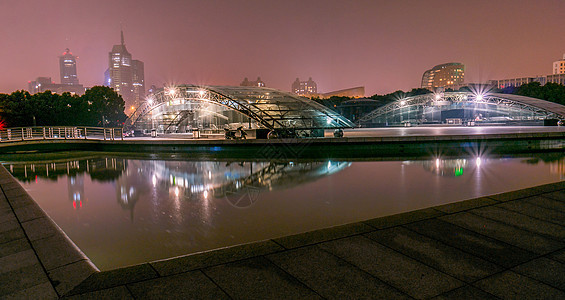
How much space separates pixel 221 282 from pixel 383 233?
91.2 inches

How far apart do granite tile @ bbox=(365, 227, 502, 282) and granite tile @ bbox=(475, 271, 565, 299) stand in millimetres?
104

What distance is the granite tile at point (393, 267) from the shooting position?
10.7ft

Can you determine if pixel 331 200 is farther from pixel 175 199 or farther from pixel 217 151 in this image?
pixel 217 151

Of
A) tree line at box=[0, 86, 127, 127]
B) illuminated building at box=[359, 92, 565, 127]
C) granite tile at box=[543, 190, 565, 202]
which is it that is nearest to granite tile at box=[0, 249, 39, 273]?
granite tile at box=[543, 190, 565, 202]

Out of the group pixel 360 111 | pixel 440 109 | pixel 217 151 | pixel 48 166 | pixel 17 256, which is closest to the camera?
pixel 17 256

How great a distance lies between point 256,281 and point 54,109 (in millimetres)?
70864

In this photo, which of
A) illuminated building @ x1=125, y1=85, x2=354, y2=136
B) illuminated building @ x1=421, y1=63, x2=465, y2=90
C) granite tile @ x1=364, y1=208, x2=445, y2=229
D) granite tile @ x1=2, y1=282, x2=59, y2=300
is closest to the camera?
granite tile @ x1=2, y1=282, x2=59, y2=300

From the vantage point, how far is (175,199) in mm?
9344

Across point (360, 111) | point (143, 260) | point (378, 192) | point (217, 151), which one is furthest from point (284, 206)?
point (360, 111)

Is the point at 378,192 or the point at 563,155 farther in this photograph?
the point at 563,155

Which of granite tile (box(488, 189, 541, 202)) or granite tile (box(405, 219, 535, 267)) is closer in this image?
granite tile (box(405, 219, 535, 267))

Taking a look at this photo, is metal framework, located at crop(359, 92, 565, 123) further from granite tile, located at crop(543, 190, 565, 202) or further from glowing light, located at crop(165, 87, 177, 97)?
granite tile, located at crop(543, 190, 565, 202)

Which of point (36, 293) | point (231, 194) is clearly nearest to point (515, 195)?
point (231, 194)

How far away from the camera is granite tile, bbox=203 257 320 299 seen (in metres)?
3.15
